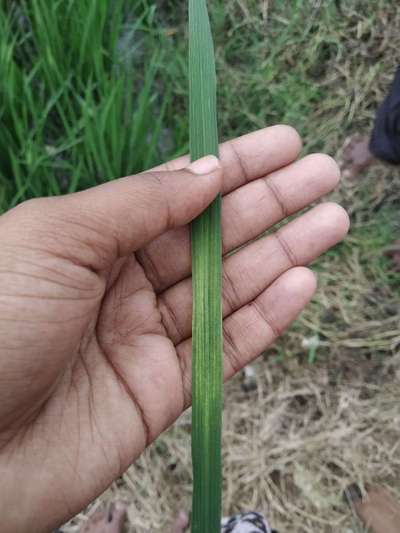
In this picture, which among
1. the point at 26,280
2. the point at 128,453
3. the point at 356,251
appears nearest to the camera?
the point at 26,280

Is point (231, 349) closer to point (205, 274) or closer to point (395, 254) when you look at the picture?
point (205, 274)

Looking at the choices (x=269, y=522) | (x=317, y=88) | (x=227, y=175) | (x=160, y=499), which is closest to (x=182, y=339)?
(x=227, y=175)

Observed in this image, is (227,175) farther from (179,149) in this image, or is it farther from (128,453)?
(128,453)

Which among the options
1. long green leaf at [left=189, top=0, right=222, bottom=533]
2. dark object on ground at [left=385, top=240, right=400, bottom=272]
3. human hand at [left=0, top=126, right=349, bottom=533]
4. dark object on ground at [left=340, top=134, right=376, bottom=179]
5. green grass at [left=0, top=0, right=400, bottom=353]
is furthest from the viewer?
dark object on ground at [left=340, top=134, right=376, bottom=179]

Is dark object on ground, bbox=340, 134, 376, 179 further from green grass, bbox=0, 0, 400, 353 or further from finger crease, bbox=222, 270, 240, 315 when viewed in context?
finger crease, bbox=222, 270, 240, 315

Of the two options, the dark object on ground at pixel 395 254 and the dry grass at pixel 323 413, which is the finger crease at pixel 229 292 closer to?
the dry grass at pixel 323 413

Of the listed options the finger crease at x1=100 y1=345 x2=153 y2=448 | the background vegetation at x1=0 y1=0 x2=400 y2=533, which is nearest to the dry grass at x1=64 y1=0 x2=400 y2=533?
the background vegetation at x1=0 y1=0 x2=400 y2=533

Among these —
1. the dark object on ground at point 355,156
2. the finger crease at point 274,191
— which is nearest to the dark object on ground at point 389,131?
the dark object on ground at point 355,156

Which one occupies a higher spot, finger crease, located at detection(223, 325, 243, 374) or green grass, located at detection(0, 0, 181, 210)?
green grass, located at detection(0, 0, 181, 210)
